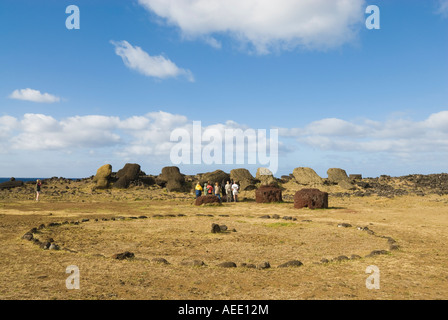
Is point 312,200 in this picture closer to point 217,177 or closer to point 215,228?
point 215,228

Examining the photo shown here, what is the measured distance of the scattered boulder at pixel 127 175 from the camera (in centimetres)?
4481

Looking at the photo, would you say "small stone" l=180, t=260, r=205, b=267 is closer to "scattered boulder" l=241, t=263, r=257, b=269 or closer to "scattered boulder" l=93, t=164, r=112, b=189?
"scattered boulder" l=241, t=263, r=257, b=269

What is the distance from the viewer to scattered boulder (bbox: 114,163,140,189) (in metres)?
44.8

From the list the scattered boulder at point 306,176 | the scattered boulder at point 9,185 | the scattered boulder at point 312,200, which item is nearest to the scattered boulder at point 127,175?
the scattered boulder at point 9,185

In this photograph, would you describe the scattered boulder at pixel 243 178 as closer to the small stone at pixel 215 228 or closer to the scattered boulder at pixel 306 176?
the scattered boulder at pixel 306 176

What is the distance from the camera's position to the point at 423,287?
7.41m

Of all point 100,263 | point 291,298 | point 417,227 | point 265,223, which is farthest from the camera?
point 265,223

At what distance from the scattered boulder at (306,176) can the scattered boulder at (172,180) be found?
1494 centimetres

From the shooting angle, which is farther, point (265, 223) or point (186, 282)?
point (265, 223)

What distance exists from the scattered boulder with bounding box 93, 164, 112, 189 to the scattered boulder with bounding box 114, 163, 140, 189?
1.28 meters

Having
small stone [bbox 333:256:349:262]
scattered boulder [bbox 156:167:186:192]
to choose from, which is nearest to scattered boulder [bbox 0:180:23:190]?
scattered boulder [bbox 156:167:186:192]
